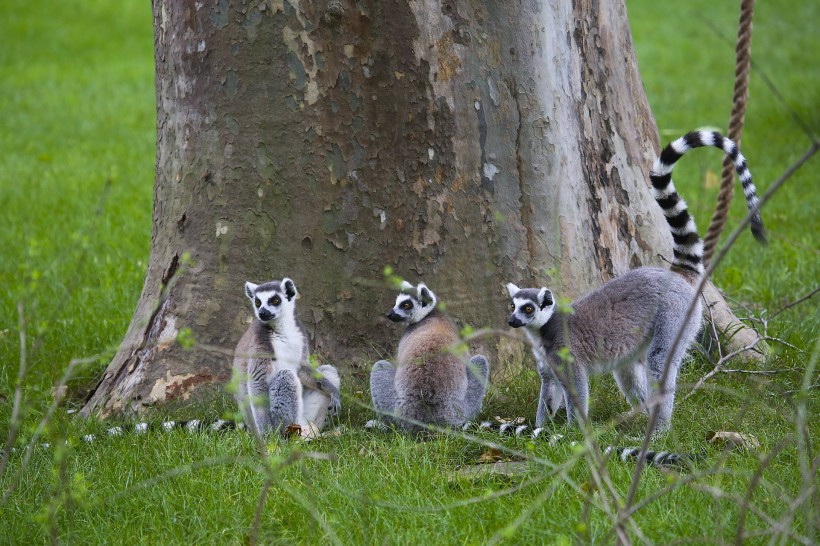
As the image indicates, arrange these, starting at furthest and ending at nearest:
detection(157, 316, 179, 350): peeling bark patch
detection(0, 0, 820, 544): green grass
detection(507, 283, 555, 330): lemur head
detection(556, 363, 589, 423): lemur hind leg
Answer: detection(157, 316, 179, 350): peeling bark patch
detection(507, 283, 555, 330): lemur head
detection(556, 363, 589, 423): lemur hind leg
detection(0, 0, 820, 544): green grass

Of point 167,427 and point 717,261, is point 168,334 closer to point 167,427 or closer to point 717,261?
point 167,427

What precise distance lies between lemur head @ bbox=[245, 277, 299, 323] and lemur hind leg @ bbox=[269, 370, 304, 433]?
1.01ft

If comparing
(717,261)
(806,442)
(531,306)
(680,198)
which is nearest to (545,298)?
(531,306)

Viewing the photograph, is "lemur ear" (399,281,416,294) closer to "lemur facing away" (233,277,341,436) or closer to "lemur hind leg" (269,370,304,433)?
"lemur facing away" (233,277,341,436)

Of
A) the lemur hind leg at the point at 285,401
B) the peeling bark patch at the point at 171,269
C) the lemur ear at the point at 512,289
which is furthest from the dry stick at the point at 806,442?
the peeling bark patch at the point at 171,269

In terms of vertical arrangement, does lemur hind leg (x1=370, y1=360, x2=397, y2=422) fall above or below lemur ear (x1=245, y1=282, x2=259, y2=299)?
below

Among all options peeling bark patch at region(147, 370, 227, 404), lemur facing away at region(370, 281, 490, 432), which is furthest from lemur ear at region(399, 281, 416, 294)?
peeling bark patch at region(147, 370, 227, 404)

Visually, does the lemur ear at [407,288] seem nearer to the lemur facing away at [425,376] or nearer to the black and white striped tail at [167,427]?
the lemur facing away at [425,376]

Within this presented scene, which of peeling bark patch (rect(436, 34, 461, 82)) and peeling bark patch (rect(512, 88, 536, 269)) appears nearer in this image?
peeling bark patch (rect(436, 34, 461, 82))

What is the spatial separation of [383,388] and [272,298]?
70 centimetres

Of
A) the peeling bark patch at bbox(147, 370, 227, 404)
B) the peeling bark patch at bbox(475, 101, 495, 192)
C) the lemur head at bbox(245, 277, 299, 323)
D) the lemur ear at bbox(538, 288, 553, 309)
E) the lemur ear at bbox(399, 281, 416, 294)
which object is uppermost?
the peeling bark patch at bbox(475, 101, 495, 192)

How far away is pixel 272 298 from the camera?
454 centimetres

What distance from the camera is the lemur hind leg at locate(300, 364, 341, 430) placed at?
462 cm

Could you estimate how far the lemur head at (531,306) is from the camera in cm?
430
